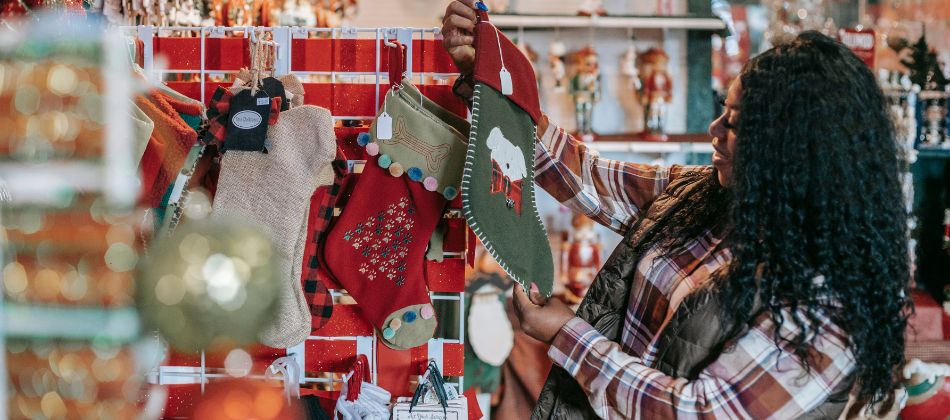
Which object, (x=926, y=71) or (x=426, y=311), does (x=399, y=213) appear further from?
(x=926, y=71)

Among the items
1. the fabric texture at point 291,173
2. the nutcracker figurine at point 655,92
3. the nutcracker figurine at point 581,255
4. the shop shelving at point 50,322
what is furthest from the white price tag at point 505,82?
the nutcracker figurine at point 655,92

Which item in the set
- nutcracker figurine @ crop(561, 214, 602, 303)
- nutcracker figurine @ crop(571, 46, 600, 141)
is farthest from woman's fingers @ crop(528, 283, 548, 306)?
nutcracker figurine @ crop(571, 46, 600, 141)

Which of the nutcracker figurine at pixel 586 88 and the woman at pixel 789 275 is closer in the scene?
the woman at pixel 789 275

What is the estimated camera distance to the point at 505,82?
1.43 meters

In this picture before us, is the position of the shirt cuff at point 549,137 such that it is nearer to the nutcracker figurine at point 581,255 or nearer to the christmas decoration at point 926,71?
the nutcracker figurine at point 581,255

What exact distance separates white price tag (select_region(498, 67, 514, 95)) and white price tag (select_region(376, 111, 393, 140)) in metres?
0.21

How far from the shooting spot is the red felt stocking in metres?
1.55

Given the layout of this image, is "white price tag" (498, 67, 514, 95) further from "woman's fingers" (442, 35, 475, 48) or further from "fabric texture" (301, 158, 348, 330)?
"fabric texture" (301, 158, 348, 330)

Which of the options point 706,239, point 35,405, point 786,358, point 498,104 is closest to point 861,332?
point 786,358

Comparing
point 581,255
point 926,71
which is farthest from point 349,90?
point 926,71

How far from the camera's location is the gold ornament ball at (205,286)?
0.68 m

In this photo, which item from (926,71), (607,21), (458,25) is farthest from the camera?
(607,21)

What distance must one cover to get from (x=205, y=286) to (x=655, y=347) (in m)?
0.87

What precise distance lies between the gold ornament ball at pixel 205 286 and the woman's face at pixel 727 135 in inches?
32.8
